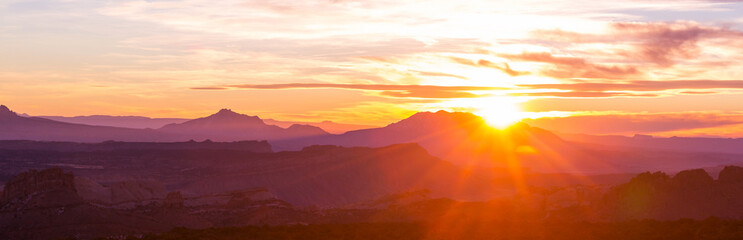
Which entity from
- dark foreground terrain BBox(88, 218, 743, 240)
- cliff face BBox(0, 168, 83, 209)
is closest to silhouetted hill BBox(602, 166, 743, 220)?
dark foreground terrain BBox(88, 218, 743, 240)

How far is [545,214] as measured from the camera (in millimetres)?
116250

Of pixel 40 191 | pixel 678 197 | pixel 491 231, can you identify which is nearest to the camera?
pixel 491 231

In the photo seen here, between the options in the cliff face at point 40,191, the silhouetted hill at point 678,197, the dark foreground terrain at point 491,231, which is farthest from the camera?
the cliff face at point 40,191

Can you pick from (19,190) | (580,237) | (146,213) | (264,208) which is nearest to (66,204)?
(146,213)

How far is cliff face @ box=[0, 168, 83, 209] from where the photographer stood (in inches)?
4473

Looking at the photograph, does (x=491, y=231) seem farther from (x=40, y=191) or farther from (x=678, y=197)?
(x=40, y=191)

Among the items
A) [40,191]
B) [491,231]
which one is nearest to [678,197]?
[491,231]

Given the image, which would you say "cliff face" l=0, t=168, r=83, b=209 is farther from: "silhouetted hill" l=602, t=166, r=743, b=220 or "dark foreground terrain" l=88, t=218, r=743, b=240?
"dark foreground terrain" l=88, t=218, r=743, b=240

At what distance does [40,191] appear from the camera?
12112cm

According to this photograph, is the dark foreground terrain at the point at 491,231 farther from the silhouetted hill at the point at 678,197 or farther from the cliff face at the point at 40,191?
the cliff face at the point at 40,191

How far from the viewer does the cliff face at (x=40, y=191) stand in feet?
373

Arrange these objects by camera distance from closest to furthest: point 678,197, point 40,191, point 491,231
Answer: point 491,231 → point 678,197 → point 40,191

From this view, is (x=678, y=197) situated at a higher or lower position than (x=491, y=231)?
lower

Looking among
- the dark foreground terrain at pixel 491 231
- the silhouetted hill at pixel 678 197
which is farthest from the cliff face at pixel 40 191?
the dark foreground terrain at pixel 491 231
